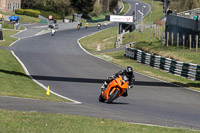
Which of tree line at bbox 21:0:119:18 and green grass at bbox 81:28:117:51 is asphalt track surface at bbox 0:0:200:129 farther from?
tree line at bbox 21:0:119:18

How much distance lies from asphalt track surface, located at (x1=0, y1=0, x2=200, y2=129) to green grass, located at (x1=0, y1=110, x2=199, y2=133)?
128cm

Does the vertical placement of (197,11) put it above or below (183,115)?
above

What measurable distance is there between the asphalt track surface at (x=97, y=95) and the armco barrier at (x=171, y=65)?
3.14m

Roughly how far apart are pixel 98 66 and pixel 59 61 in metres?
4.42

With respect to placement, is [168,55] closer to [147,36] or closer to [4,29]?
[147,36]

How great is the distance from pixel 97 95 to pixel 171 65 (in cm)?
1442

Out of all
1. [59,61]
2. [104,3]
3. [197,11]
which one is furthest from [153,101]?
[104,3]

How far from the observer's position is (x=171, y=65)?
33875mm

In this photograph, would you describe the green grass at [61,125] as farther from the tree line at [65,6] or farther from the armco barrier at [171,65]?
the tree line at [65,6]

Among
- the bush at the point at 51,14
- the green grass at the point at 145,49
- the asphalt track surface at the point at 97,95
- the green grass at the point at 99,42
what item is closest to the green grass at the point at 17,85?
the asphalt track surface at the point at 97,95

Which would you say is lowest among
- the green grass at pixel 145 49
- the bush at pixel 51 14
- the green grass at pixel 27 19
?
the green grass at pixel 145 49

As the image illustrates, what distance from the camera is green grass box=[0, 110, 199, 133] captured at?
9539 mm

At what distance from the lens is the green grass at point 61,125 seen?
9.54 m

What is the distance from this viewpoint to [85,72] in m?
31.6
